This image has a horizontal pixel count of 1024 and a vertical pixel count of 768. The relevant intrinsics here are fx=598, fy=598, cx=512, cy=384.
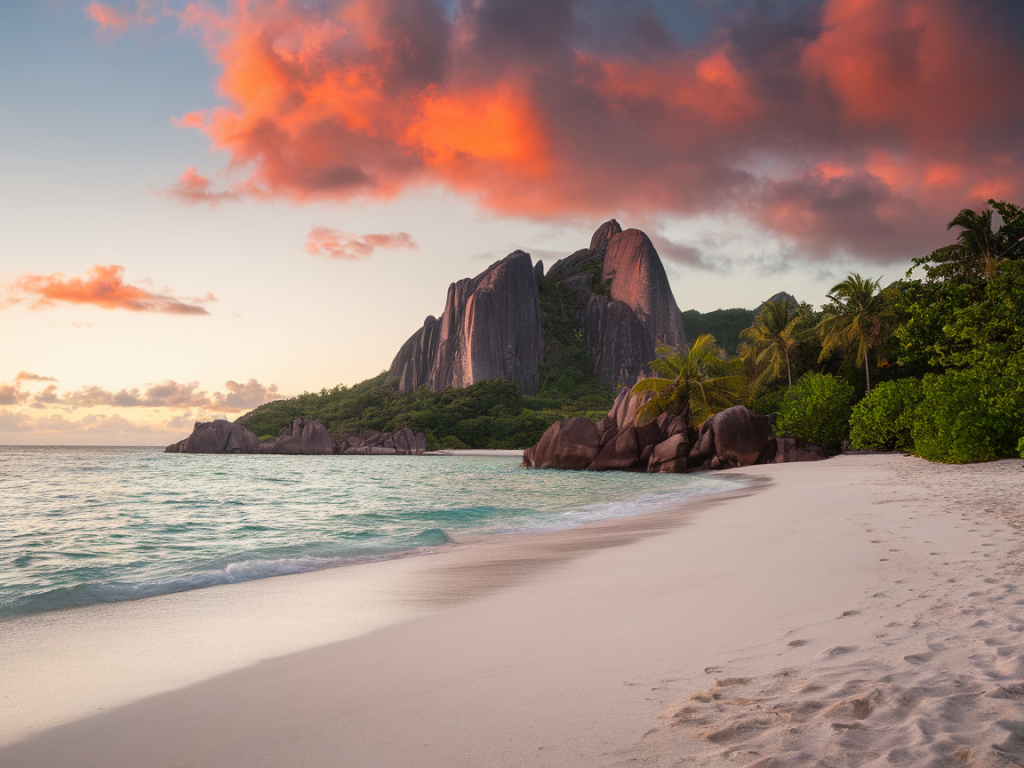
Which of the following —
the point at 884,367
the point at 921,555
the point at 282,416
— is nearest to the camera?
the point at 921,555

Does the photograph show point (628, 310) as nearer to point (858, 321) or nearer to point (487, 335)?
point (487, 335)

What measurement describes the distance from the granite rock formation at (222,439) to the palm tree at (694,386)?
69521mm

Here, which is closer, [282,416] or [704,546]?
[704,546]

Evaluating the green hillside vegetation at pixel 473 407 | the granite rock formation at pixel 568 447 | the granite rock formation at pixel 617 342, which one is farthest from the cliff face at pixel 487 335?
the granite rock formation at pixel 568 447

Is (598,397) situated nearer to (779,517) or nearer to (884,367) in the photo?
(884,367)

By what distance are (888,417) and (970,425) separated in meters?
9.81

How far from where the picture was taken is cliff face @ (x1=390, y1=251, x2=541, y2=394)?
405 feet

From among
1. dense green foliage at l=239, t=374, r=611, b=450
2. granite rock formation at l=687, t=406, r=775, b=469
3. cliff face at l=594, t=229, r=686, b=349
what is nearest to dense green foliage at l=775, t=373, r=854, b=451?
granite rock formation at l=687, t=406, r=775, b=469

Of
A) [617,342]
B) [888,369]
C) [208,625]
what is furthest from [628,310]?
[208,625]

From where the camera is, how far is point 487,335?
123938mm

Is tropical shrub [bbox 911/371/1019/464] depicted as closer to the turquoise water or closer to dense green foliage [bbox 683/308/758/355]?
the turquoise water

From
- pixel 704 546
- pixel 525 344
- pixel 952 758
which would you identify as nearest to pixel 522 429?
pixel 525 344

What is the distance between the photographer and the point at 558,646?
11.5ft

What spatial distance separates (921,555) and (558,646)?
3787 mm
